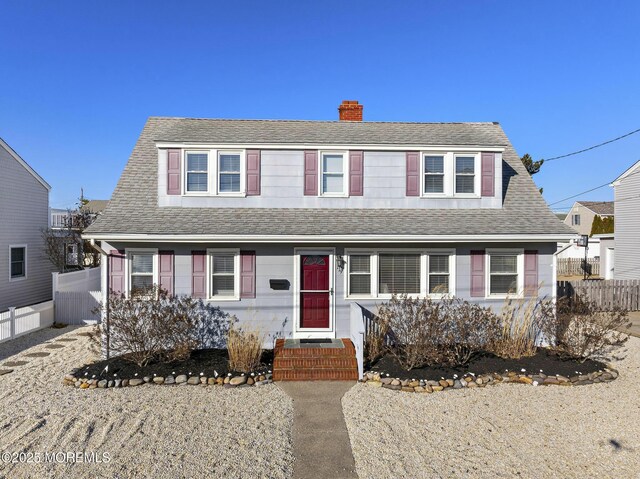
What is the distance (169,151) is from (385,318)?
6970 millimetres

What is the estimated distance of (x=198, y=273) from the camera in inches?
349

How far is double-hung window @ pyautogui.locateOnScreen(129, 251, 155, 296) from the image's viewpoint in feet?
29.0

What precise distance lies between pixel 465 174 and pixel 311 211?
14.3ft

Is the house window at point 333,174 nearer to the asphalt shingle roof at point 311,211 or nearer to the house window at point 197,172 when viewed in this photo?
the asphalt shingle roof at point 311,211

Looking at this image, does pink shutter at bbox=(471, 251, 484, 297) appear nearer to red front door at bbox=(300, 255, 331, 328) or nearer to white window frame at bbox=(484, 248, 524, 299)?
white window frame at bbox=(484, 248, 524, 299)

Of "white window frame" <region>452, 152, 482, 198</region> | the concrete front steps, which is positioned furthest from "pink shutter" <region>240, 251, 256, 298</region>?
"white window frame" <region>452, 152, 482, 198</region>

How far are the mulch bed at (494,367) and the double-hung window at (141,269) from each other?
5615 mm

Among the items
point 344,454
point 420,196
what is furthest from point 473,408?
point 420,196

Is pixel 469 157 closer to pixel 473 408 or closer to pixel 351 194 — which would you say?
pixel 351 194

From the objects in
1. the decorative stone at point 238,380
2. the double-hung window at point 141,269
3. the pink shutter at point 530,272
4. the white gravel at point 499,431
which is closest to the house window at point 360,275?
the white gravel at point 499,431

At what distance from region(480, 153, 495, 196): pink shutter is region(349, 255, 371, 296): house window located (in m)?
3.90

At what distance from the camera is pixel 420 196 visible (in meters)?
9.90

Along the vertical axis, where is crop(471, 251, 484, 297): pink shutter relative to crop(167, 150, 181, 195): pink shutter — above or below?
below

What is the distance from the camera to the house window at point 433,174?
9.95 metres
